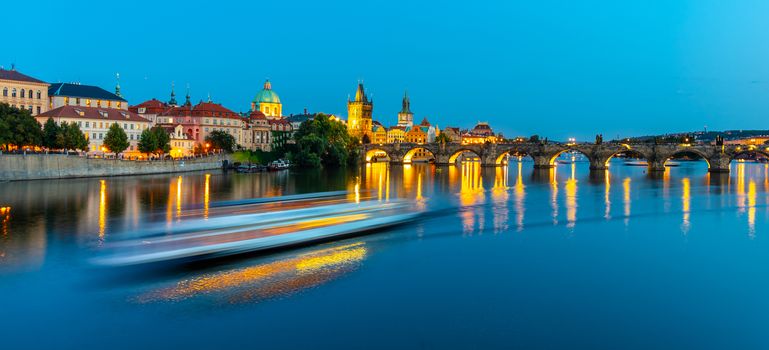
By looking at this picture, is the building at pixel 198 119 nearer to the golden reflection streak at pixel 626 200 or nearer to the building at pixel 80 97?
the building at pixel 80 97

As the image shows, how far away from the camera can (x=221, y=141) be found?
2859 inches

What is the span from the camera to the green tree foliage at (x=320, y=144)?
71.3 metres

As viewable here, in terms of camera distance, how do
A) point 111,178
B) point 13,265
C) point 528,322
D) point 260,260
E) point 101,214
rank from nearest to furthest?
point 528,322 < point 13,265 < point 260,260 < point 101,214 < point 111,178

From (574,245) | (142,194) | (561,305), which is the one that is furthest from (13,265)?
(142,194)

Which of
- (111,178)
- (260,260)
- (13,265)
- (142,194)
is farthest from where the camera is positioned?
(111,178)

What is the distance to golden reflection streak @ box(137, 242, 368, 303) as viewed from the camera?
1450cm

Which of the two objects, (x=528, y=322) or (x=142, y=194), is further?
(x=142, y=194)

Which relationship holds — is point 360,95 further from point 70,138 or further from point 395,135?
point 70,138

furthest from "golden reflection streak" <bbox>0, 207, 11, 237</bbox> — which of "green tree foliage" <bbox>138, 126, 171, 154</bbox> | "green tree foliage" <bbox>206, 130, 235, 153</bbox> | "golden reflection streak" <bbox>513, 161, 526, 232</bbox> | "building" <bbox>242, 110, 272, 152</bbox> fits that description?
"building" <bbox>242, 110, 272, 152</bbox>

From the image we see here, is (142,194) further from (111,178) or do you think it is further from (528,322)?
(528,322)

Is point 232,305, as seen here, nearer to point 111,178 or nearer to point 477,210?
point 477,210

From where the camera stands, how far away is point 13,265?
55.3 ft

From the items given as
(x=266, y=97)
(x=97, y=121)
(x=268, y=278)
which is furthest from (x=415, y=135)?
(x=268, y=278)

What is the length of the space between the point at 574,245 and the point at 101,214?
2010cm
